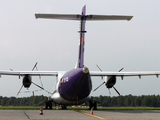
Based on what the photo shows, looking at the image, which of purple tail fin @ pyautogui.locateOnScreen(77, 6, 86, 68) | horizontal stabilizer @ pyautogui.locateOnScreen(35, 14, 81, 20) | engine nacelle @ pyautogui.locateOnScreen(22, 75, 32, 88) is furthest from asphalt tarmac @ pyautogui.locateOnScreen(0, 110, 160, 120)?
horizontal stabilizer @ pyautogui.locateOnScreen(35, 14, 81, 20)

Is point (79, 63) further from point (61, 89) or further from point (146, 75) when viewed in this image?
point (146, 75)

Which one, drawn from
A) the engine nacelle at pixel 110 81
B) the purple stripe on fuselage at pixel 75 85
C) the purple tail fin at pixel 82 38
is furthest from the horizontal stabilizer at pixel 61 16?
the engine nacelle at pixel 110 81

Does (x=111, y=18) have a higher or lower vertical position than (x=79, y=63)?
higher

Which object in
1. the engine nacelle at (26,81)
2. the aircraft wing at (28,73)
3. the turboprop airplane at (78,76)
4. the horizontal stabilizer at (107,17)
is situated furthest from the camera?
the engine nacelle at (26,81)

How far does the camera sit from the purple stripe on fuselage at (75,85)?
18.2 meters

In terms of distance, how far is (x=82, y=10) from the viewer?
22.7 metres

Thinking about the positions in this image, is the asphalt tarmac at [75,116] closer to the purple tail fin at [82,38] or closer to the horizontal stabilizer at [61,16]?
the purple tail fin at [82,38]

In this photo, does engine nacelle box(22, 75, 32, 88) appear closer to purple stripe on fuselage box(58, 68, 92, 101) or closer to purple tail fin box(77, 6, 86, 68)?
purple stripe on fuselage box(58, 68, 92, 101)

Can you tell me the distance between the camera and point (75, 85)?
19.1 m

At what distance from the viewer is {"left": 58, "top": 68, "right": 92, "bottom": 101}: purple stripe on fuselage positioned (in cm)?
1822

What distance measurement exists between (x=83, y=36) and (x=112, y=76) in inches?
203

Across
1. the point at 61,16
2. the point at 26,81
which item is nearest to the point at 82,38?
the point at 61,16

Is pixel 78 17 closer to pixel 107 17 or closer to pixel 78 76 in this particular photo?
pixel 107 17

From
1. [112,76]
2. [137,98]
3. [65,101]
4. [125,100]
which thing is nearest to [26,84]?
[65,101]
